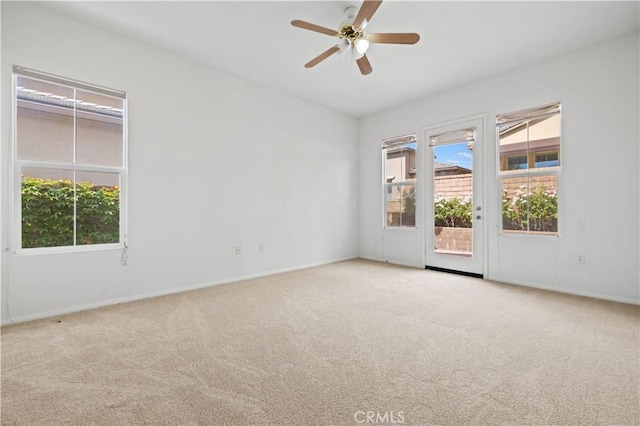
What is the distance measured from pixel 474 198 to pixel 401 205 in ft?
4.05

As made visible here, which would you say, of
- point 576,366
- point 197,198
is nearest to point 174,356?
point 197,198

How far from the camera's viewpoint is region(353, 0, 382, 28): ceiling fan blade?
2.09m

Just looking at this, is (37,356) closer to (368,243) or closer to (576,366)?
(576,366)

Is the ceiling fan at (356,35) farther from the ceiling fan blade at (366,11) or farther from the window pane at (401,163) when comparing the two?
the window pane at (401,163)

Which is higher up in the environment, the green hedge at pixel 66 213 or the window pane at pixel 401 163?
the window pane at pixel 401 163

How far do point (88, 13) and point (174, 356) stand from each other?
10.4ft

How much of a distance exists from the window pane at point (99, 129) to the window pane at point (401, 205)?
410cm

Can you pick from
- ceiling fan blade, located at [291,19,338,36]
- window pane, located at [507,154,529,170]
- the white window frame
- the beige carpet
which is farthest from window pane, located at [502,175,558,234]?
ceiling fan blade, located at [291,19,338,36]

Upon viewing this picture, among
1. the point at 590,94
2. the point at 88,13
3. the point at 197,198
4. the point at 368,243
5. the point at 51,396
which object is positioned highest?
the point at 88,13

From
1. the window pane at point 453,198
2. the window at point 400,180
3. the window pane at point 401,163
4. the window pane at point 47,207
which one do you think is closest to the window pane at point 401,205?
the window at point 400,180

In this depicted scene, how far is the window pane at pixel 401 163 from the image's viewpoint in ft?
16.4

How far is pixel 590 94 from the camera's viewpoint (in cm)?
329

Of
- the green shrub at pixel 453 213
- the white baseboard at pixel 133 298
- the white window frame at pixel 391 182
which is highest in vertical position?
the white window frame at pixel 391 182

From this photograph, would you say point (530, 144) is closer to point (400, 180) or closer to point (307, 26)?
point (400, 180)
